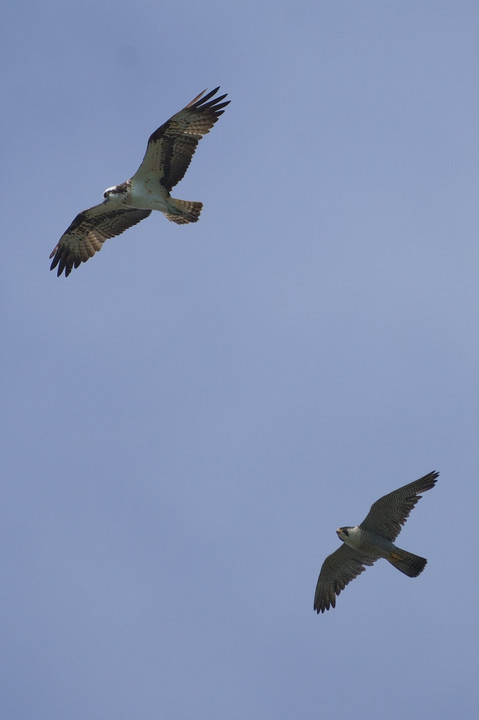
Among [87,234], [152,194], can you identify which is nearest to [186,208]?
[152,194]

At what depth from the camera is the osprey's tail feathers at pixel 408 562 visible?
14609 millimetres

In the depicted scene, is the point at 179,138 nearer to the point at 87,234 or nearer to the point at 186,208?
the point at 186,208

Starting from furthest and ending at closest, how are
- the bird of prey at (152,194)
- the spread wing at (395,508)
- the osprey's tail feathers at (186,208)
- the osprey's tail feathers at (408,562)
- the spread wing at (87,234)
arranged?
the spread wing at (87,234)
the osprey's tail feathers at (186,208)
the bird of prey at (152,194)
the osprey's tail feathers at (408,562)
the spread wing at (395,508)

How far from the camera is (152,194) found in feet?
52.1

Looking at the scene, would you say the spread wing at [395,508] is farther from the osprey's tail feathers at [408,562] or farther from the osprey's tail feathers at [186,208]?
the osprey's tail feathers at [186,208]

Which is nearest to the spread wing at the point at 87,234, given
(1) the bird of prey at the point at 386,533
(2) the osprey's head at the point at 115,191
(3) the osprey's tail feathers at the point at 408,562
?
(2) the osprey's head at the point at 115,191

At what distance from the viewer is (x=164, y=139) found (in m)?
15.3

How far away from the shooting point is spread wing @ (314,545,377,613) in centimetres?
1530

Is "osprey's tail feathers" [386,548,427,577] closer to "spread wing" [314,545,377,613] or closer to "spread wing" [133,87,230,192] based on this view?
"spread wing" [314,545,377,613]

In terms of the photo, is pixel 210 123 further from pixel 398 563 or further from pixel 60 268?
pixel 398 563

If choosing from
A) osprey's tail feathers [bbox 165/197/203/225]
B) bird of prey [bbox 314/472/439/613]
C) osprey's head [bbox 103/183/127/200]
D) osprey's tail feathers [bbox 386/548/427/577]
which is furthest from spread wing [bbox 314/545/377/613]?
osprey's head [bbox 103/183/127/200]

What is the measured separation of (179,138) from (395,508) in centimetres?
638

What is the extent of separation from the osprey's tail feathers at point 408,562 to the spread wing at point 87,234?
23.4ft

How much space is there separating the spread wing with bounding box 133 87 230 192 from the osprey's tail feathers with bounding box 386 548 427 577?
659 centimetres
